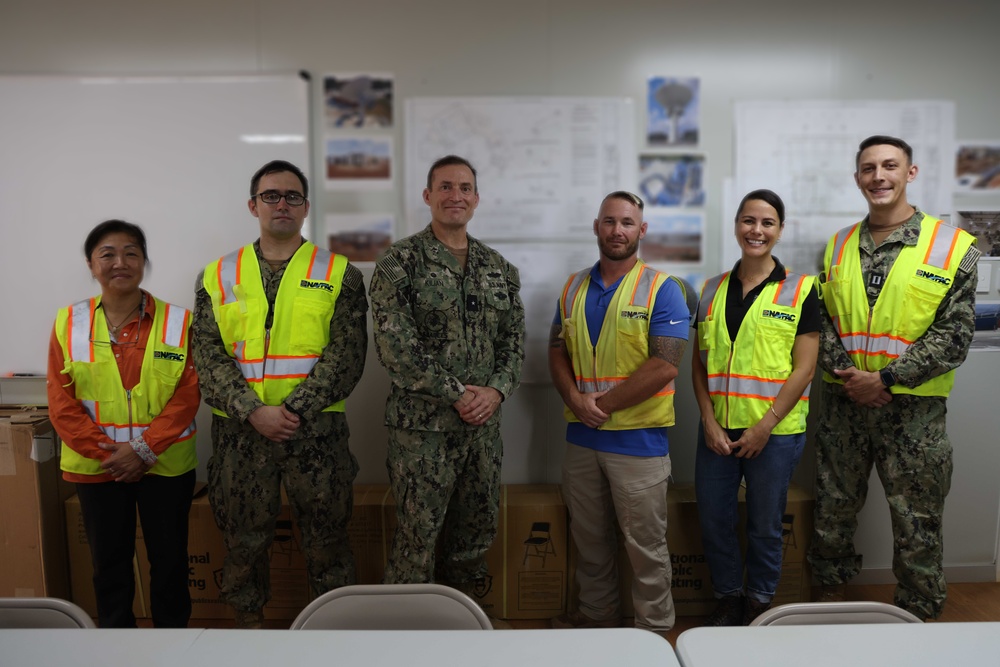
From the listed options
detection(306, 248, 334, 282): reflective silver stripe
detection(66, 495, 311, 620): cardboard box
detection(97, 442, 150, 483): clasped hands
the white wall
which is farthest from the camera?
the white wall

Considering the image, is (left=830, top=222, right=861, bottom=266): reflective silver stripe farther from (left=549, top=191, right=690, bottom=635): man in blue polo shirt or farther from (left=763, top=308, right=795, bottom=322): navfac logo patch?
(left=549, top=191, right=690, bottom=635): man in blue polo shirt

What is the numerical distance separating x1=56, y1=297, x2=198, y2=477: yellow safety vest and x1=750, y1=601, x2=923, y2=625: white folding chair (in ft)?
6.37

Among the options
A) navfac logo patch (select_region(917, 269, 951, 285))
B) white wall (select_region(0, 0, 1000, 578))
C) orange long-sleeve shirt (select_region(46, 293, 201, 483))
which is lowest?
orange long-sleeve shirt (select_region(46, 293, 201, 483))

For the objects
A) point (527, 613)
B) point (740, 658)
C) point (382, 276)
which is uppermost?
point (382, 276)

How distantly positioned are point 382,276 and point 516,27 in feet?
4.56

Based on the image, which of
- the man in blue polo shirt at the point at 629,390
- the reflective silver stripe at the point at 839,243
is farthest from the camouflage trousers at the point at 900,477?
the man in blue polo shirt at the point at 629,390

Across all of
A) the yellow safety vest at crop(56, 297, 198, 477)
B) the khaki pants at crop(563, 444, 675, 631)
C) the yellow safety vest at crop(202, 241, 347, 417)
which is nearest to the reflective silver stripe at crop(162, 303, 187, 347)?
the yellow safety vest at crop(56, 297, 198, 477)

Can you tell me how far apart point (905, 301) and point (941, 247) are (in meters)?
0.25

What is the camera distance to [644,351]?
2.24m

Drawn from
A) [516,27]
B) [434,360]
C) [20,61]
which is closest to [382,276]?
[434,360]

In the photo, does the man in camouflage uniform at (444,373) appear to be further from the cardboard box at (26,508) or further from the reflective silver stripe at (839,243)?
the cardboard box at (26,508)

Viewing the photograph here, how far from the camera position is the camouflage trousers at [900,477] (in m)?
2.23

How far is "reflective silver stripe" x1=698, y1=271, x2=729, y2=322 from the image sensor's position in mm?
2340

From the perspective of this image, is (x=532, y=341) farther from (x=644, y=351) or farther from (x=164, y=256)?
(x=164, y=256)
